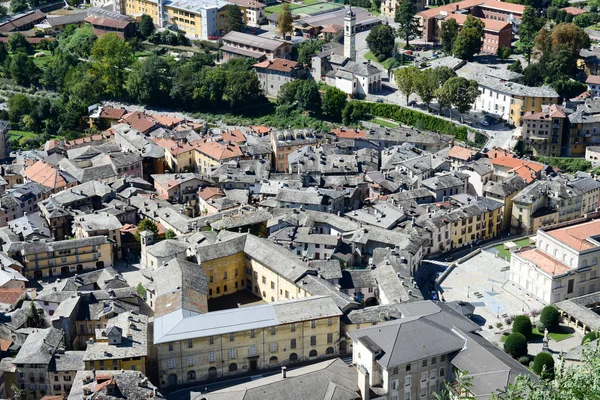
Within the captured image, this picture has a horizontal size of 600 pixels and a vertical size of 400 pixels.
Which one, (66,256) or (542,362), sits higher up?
(66,256)

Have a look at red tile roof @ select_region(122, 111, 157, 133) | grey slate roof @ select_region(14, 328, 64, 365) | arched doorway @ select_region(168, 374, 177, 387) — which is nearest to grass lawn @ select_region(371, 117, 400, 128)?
red tile roof @ select_region(122, 111, 157, 133)

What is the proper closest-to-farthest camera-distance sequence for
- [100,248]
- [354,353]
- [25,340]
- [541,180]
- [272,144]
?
[354,353]
[25,340]
[100,248]
[541,180]
[272,144]

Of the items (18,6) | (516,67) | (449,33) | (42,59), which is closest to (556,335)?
(516,67)

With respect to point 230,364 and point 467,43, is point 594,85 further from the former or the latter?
point 230,364

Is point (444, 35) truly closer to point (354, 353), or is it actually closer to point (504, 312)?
point (504, 312)

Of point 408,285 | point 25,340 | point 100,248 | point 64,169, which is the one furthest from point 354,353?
point 64,169

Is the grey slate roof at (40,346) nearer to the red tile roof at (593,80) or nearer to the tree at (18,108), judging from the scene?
the tree at (18,108)

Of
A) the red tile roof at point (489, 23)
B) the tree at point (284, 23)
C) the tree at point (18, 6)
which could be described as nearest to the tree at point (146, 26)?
the tree at point (284, 23)

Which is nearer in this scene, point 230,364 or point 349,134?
point 230,364
